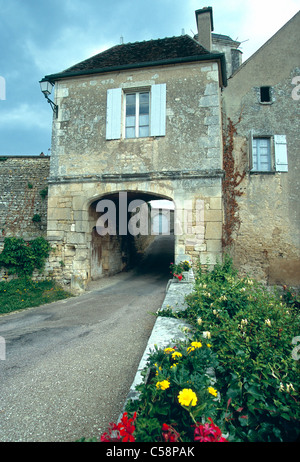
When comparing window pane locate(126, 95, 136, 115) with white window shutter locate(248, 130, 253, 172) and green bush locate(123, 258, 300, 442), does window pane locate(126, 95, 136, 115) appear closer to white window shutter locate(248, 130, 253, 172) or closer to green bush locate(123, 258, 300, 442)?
white window shutter locate(248, 130, 253, 172)

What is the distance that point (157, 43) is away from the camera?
8.74m

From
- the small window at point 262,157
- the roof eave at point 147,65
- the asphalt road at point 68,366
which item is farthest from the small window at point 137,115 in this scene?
the asphalt road at point 68,366

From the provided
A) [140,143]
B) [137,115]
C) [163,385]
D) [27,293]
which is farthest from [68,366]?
[137,115]

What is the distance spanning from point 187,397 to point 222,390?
82cm

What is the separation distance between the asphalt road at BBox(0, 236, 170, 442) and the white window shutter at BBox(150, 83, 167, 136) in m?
4.56

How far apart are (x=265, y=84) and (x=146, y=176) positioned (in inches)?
218

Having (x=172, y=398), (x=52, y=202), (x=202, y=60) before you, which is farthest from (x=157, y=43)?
(x=172, y=398)

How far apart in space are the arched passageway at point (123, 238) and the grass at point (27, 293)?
1.59 m

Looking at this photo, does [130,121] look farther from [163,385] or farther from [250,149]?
[163,385]

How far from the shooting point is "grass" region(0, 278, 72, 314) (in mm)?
6124

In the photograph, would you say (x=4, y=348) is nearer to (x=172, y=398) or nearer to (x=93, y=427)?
(x=93, y=427)

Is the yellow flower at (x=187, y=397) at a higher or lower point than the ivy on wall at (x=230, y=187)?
lower

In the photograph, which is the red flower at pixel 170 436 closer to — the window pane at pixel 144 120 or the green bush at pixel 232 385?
the green bush at pixel 232 385

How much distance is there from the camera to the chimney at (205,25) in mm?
8609
